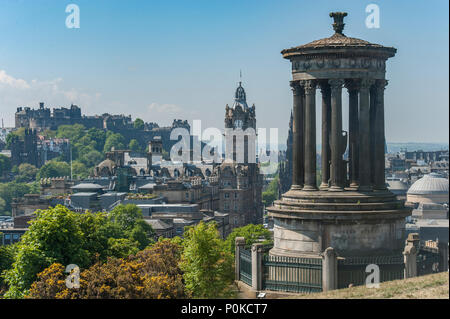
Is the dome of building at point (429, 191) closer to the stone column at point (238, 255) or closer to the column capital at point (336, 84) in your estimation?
the stone column at point (238, 255)

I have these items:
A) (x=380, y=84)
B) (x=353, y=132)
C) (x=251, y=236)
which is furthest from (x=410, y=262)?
(x=251, y=236)

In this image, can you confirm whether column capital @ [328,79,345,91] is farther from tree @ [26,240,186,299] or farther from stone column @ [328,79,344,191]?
tree @ [26,240,186,299]

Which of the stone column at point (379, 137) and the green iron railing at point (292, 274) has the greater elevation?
the stone column at point (379, 137)

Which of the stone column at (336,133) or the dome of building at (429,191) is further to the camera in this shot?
the dome of building at (429,191)

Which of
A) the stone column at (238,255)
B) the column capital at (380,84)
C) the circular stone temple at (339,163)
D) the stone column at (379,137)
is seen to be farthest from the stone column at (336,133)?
the stone column at (238,255)

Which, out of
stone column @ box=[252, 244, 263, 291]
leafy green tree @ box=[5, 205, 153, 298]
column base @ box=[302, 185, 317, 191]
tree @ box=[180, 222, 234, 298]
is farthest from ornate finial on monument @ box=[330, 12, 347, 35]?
leafy green tree @ box=[5, 205, 153, 298]
